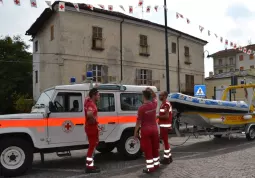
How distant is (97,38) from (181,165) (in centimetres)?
1781

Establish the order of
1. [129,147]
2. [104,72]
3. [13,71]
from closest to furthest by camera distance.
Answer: [129,147]
[104,72]
[13,71]

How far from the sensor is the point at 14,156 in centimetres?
707

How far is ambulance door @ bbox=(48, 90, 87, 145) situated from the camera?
24.9 feet

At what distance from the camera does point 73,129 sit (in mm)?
7863

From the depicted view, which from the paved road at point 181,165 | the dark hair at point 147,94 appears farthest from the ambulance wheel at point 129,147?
the dark hair at point 147,94

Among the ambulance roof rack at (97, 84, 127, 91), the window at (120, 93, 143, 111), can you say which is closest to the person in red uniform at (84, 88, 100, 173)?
the ambulance roof rack at (97, 84, 127, 91)

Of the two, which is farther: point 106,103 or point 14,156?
point 106,103

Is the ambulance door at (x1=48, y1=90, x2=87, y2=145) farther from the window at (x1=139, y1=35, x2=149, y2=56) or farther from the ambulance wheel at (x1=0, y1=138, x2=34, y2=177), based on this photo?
the window at (x1=139, y1=35, x2=149, y2=56)

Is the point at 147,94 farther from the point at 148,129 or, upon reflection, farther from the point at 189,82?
the point at 189,82

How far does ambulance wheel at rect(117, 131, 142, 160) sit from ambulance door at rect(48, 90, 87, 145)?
1148 mm

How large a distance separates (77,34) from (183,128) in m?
14.5

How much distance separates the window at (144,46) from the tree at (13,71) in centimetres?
1844

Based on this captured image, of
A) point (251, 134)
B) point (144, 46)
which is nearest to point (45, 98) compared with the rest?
point (251, 134)

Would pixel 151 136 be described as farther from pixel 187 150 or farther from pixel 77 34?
pixel 77 34
